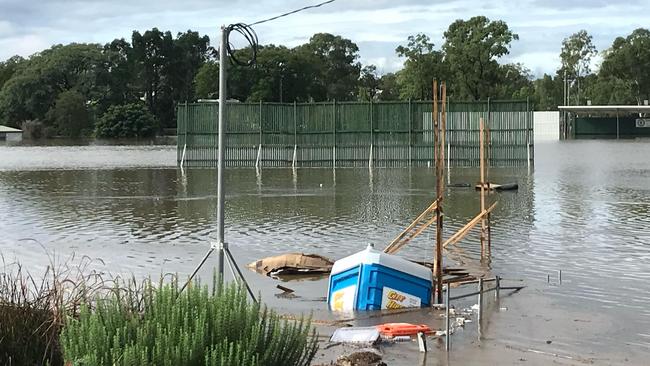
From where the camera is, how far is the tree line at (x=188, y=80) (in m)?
104

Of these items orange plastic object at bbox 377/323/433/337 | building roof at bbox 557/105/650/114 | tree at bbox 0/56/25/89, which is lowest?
orange plastic object at bbox 377/323/433/337

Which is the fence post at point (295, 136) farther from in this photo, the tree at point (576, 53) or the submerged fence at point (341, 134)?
the tree at point (576, 53)

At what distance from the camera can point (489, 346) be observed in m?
9.01

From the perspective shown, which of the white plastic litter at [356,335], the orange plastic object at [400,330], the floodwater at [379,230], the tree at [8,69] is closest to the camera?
the white plastic litter at [356,335]

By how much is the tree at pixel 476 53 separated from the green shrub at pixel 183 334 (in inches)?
2656

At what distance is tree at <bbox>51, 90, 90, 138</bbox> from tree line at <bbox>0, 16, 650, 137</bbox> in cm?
12

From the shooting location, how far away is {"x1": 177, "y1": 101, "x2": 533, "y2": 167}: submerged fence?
38.7m

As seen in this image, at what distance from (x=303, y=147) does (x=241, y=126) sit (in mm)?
2932

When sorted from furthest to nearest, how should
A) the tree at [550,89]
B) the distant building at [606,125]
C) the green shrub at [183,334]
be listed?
the tree at [550,89], the distant building at [606,125], the green shrub at [183,334]

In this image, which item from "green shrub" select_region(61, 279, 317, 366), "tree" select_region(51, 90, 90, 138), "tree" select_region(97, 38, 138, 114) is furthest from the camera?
"tree" select_region(97, 38, 138, 114)

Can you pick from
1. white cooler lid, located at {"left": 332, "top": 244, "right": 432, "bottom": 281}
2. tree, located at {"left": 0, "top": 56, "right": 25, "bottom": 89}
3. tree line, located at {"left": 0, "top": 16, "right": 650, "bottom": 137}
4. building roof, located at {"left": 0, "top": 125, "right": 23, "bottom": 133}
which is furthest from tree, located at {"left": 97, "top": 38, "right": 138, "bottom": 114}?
white cooler lid, located at {"left": 332, "top": 244, "right": 432, "bottom": 281}

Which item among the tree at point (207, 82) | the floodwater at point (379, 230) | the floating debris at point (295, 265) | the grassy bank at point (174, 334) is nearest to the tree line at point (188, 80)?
the tree at point (207, 82)

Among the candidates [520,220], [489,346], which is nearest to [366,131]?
[520,220]

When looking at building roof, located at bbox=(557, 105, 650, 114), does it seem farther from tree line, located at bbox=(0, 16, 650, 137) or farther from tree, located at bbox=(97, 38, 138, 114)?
tree, located at bbox=(97, 38, 138, 114)
